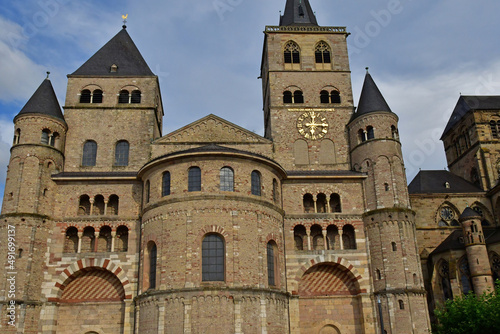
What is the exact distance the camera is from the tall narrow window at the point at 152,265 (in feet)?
95.3

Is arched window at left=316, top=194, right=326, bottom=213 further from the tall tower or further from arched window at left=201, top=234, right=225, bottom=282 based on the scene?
the tall tower

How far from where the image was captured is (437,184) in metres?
44.3

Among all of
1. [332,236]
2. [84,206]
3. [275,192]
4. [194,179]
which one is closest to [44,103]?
[84,206]

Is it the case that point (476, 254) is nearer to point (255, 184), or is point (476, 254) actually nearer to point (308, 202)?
point (308, 202)

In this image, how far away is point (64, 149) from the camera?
36.2 metres

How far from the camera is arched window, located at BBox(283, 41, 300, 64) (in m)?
42.2

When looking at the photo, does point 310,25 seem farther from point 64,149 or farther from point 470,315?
point 470,315

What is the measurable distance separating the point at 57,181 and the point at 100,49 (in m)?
14.3

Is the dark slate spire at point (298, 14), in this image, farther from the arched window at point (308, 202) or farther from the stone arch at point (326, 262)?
the stone arch at point (326, 262)

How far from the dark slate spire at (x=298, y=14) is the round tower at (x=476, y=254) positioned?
21.9 meters

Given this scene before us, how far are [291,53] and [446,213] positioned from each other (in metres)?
19.0

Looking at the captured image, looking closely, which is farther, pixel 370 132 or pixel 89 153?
pixel 89 153

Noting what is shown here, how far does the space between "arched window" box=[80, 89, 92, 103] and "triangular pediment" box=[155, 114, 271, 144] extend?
7.54 metres

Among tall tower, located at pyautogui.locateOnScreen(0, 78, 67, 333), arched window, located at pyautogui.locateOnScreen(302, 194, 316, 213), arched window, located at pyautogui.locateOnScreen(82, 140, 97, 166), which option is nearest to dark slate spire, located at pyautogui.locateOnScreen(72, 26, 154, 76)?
tall tower, located at pyautogui.locateOnScreen(0, 78, 67, 333)
